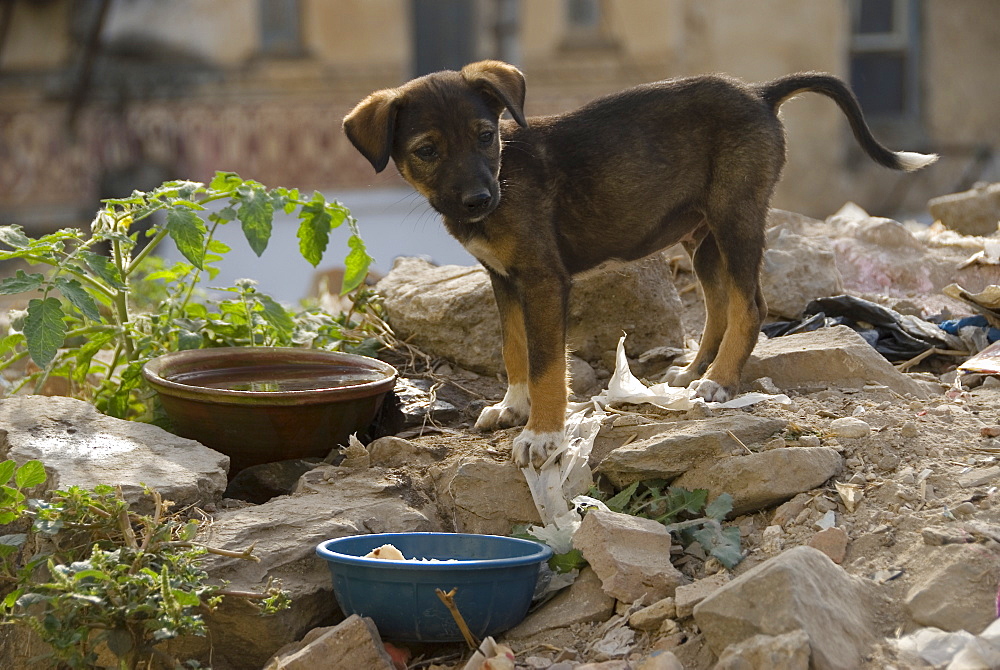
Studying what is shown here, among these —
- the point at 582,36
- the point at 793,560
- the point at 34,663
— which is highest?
the point at 582,36

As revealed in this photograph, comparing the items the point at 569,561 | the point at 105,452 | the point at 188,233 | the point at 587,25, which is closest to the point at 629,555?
the point at 569,561

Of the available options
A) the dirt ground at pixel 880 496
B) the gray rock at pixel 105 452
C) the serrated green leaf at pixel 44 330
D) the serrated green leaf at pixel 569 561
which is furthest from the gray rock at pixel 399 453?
the serrated green leaf at pixel 44 330

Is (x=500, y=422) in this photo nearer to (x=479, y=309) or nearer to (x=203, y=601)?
(x=479, y=309)

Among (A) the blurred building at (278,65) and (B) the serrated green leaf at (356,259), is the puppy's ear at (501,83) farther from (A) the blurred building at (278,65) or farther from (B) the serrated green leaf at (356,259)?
(A) the blurred building at (278,65)

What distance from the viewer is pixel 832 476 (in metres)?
3.70

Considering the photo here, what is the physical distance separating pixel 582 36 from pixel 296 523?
32.9ft

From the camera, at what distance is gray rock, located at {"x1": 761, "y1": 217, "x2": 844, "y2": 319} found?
5.70 m

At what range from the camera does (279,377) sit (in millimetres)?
4754

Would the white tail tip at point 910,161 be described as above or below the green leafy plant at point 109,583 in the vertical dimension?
above

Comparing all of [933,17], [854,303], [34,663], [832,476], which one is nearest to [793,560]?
[832,476]

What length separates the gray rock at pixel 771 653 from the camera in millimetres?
2734

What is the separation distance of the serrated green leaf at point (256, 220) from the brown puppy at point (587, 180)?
Result: 2.14 feet

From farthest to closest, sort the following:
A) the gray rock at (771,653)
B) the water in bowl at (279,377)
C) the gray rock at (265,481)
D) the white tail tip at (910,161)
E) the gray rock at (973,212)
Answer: the gray rock at (973,212) < the white tail tip at (910,161) < the water in bowl at (279,377) < the gray rock at (265,481) < the gray rock at (771,653)

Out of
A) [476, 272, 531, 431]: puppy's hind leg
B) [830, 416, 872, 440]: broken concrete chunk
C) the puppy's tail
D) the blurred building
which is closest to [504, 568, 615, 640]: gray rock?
[830, 416, 872, 440]: broken concrete chunk
